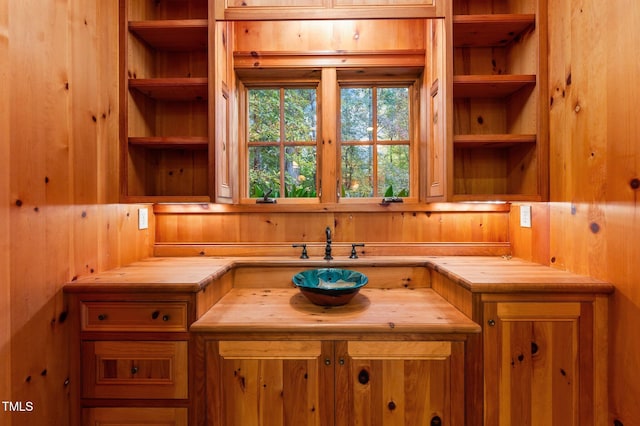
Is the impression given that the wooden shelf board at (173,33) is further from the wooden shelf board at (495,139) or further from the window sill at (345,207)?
the wooden shelf board at (495,139)

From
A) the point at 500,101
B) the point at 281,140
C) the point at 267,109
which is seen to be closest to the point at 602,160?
the point at 500,101

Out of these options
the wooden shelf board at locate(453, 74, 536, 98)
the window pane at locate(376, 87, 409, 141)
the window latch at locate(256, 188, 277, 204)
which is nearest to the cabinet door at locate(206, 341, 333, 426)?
the window latch at locate(256, 188, 277, 204)

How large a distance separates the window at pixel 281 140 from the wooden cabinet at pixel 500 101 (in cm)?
88

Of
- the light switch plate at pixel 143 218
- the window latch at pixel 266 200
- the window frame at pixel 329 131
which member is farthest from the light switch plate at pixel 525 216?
the light switch plate at pixel 143 218

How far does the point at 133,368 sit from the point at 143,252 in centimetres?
74

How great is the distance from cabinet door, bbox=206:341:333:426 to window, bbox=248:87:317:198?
1.01 meters

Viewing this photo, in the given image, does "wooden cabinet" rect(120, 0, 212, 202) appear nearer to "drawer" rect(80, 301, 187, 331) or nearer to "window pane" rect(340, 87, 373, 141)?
"drawer" rect(80, 301, 187, 331)

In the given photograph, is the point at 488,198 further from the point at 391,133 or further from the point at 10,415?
the point at 10,415

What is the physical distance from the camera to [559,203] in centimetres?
147

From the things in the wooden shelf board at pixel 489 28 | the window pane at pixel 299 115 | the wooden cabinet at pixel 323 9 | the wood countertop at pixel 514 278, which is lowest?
the wood countertop at pixel 514 278

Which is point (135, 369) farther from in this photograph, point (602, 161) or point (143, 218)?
point (602, 161)

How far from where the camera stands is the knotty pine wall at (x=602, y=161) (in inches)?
43.6

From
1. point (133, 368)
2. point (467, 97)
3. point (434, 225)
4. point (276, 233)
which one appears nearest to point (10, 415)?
point (133, 368)

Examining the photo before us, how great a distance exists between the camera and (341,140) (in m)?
1.97
